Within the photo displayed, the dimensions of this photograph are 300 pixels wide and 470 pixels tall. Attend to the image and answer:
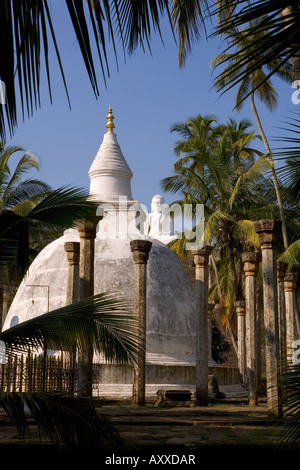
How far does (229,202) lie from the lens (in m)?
23.0

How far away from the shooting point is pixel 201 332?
1378 cm

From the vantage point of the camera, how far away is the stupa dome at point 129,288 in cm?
1731

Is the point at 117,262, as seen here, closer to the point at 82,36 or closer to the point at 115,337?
the point at 115,337

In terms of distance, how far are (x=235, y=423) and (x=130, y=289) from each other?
27.7 ft

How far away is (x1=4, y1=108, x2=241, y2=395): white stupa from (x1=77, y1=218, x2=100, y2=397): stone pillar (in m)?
4.36

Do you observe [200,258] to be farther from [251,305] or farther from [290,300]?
[290,300]

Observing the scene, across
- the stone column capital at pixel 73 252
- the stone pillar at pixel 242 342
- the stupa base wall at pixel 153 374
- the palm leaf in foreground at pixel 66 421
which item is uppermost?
the stone column capital at pixel 73 252

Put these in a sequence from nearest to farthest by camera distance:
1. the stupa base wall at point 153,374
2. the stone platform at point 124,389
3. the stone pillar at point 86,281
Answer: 1. the stone pillar at point 86,281
2. the stone platform at point 124,389
3. the stupa base wall at point 153,374

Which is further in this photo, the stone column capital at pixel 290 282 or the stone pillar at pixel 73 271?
the stone column capital at pixel 290 282

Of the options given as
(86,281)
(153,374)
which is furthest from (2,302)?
(153,374)

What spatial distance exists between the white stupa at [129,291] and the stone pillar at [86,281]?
4.36 metres

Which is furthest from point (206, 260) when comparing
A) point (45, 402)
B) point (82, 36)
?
point (82, 36)

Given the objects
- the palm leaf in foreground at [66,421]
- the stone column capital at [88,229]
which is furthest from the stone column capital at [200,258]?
the palm leaf in foreground at [66,421]

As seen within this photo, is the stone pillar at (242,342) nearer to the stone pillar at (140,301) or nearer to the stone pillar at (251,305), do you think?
the stone pillar at (251,305)
